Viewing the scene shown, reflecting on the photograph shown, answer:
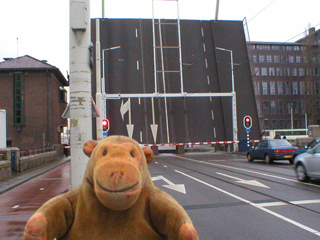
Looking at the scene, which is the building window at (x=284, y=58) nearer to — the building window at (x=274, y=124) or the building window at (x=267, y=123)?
the building window at (x=274, y=124)

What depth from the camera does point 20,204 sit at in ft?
25.3

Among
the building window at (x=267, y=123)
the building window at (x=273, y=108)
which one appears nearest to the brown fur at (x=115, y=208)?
the building window at (x=267, y=123)

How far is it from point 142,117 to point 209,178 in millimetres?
13056

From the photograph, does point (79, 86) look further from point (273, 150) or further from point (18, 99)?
point (18, 99)

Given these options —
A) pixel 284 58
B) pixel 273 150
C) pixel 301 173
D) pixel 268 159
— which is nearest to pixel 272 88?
pixel 284 58

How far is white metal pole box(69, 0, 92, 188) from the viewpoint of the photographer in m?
6.21

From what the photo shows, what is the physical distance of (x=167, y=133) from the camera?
78.2 feet

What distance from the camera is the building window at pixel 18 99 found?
90.6ft

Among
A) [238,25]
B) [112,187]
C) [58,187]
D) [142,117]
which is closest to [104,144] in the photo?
[112,187]

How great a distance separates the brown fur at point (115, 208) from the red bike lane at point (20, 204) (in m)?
3.01

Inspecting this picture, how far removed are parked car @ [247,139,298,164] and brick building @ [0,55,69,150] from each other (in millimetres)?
17815

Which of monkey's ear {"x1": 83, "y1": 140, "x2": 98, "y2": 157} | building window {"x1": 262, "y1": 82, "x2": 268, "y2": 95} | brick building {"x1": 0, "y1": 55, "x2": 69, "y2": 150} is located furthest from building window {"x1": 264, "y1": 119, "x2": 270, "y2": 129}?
monkey's ear {"x1": 83, "y1": 140, "x2": 98, "y2": 157}

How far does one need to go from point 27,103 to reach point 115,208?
28.3 metres

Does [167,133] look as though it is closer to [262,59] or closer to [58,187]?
[58,187]
